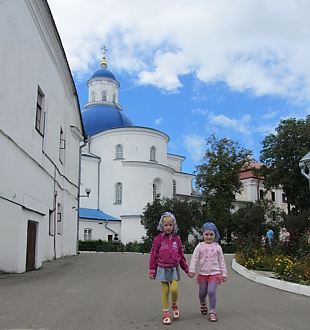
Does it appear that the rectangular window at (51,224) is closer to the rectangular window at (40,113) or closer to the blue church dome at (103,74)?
the rectangular window at (40,113)

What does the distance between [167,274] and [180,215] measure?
2975cm

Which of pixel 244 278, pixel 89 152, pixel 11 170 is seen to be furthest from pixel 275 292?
pixel 89 152

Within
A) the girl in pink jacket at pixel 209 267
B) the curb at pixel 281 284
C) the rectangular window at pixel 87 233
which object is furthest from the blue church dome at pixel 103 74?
the girl in pink jacket at pixel 209 267

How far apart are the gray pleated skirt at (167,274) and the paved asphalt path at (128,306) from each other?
55 cm

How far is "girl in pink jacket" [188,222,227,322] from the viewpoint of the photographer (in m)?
5.29

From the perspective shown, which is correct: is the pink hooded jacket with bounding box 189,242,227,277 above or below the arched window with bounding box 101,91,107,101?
below

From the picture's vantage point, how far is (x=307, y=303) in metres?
6.57

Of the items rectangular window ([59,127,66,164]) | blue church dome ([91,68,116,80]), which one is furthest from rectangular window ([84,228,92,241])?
blue church dome ([91,68,116,80])

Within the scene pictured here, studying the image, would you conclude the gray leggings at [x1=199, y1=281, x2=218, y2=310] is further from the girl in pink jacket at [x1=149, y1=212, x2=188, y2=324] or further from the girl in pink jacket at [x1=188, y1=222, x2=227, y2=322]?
the girl in pink jacket at [x1=149, y1=212, x2=188, y2=324]

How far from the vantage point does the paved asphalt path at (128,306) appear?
4980 millimetres

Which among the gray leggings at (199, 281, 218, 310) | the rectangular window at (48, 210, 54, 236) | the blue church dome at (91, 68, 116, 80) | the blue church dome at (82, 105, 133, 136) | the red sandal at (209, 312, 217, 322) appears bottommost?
the red sandal at (209, 312, 217, 322)

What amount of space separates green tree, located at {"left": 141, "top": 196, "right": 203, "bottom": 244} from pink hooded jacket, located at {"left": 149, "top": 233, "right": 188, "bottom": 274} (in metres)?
29.2

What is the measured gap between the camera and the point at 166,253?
5305mm

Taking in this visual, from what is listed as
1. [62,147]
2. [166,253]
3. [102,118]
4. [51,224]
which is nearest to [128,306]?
[166,253]
